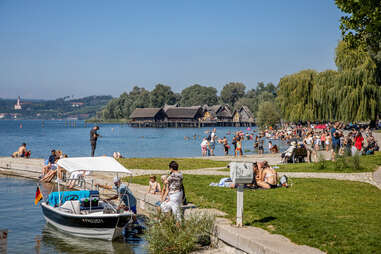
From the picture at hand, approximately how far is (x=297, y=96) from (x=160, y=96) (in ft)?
442

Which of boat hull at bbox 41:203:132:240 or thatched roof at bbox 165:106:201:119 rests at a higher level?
thatched roof at bbox 165:106:201:119

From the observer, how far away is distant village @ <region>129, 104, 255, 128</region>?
15050cm

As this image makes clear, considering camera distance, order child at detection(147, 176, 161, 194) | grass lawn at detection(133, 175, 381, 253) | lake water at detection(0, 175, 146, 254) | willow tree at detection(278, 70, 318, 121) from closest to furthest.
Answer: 1. grass lawn at detection(133, 175, 381, 253)
2. lake water at detection(0, 175, 146, 254)
3. child at detection(147, 176, 161, 194)
4. willow tree at detection(278, 70, 318, 121)

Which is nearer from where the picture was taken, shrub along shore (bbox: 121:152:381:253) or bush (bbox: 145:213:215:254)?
shrub along shore (bbox: 121:152:381:253)

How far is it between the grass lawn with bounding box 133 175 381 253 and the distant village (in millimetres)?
134724

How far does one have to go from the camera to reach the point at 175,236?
909 cm

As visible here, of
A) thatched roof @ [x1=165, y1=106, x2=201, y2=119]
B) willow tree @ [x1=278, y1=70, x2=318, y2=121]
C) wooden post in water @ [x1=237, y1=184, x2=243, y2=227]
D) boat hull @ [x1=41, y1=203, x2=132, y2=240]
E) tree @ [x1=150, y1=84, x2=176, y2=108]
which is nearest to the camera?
wooden post in water @ [x1=237, y1=184, x2=243, y2=227]

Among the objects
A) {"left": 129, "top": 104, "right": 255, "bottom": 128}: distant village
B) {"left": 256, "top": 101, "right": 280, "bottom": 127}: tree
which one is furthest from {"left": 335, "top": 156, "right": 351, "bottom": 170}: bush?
{"left": 129, "top": 104, "right": 255, "bottom": 128}: distant village

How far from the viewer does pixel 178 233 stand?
9.16 meters

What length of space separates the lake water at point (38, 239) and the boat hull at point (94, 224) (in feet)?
0.65

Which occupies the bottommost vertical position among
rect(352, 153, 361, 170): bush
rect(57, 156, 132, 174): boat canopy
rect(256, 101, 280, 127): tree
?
rect(352, 153, 361, 170): bush

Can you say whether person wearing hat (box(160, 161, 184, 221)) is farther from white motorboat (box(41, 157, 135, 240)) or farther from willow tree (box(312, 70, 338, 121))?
willow tree (box(312, 70, 338, 121))

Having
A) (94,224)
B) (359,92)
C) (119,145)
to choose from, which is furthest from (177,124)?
(94,224)

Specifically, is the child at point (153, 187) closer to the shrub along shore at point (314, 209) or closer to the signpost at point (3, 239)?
the shrub along shore at point (314, 209)
